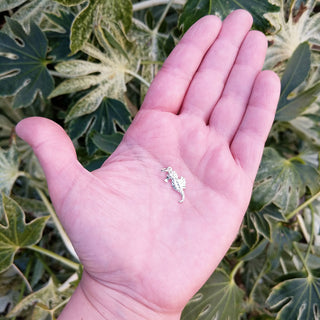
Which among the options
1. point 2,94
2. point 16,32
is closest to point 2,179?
point 2,94

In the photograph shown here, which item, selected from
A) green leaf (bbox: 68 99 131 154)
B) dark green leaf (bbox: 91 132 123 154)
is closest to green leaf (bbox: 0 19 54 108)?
green leaf (bbox: 68 99 131 154)

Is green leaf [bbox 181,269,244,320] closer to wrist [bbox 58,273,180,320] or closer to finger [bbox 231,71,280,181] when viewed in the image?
wrist [bbox 58,273,180,320]

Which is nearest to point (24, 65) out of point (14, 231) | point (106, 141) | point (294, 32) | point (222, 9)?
point (106, 141)

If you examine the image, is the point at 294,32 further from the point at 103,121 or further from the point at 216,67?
the point at 103,121

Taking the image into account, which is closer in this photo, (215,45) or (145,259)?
(145,259)

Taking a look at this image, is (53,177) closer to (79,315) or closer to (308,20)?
(79,315)

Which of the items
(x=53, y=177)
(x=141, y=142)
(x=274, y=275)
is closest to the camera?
(x=53, y=177)
